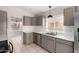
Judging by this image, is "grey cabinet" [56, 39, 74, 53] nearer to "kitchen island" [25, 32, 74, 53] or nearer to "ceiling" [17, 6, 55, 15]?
"kitchen island" [25, 32, 74, 53]

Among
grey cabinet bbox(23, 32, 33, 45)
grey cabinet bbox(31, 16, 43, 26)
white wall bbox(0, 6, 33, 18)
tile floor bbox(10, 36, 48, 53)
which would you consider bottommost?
tile floor bbox(10, 36, 48, 53)

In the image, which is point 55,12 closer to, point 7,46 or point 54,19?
point 54,19

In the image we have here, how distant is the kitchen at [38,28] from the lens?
2301 mm

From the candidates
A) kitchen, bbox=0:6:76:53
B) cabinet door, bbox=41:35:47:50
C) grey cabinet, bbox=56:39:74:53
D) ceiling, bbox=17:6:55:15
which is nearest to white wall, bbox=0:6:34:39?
kitchen, bbox=0:6:76:53

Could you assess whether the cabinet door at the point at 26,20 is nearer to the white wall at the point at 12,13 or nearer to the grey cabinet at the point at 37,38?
the white wall at the point at 12,13

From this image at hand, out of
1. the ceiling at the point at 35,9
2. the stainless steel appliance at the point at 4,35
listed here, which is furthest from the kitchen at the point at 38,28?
the stainless steel appliance at the point at 4,35

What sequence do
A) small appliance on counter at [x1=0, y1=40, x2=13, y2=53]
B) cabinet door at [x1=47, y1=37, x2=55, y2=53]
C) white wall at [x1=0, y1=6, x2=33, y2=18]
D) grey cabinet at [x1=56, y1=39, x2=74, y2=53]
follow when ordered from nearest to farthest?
grey cabinet at [x1=56, y1=39, x2=74, y2=53] < small appliance on counter at [x1=0, y1=40, x2=13, y2=53] < white wall at [x1=0, y1=6, x2=33, y2=18] < cabinet door at [x1=47, y1=37, x2=55, y2=53]

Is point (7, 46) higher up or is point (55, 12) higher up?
point (55, 12)

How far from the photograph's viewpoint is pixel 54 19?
273cm

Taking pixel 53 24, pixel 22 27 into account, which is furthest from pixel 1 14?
pixel 53 24

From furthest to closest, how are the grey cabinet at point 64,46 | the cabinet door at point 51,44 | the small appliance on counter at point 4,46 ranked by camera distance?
the cabinet door at point 51,44, the small appliance on counter at point 4,46, the grey cabinet at point 64,46

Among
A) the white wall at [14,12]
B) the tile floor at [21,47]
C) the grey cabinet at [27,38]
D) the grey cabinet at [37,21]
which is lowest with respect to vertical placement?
the tile floor at [21,47]

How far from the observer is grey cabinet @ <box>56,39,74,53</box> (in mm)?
1819
